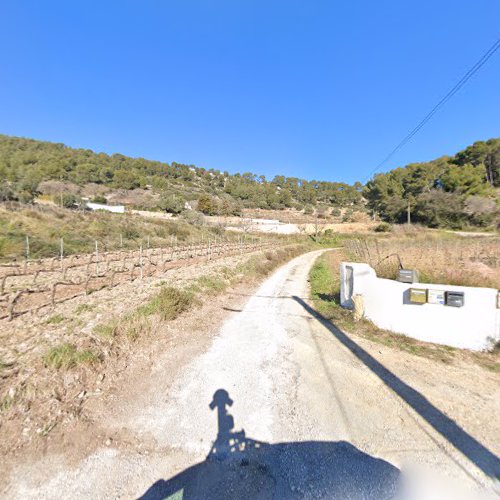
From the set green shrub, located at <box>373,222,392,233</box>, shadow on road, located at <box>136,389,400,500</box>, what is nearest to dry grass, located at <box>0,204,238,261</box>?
shadow on road, located at <box>136,389,400,500</box>

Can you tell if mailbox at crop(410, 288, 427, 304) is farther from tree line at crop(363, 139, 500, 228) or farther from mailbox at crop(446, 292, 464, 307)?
tree line at crop(363, 139, 500, 228)

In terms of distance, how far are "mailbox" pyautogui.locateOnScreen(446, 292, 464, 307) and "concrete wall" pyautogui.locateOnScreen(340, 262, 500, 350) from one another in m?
0.08

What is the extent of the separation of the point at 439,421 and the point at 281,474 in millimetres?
2168

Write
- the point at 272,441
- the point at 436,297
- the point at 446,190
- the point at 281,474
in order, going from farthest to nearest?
1. the point at 446,190
2. the point at 436,297
3. the point at 272,441
4. the point at 281,474

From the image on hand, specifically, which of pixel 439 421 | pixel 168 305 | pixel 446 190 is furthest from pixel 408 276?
pixel 446 190

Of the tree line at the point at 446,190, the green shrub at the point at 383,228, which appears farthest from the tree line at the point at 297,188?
the green shrub at the point at 383,228

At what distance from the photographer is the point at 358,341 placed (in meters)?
5.77

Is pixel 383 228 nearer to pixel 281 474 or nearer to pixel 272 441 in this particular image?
pixel 272 441

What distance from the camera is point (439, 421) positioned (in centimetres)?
320

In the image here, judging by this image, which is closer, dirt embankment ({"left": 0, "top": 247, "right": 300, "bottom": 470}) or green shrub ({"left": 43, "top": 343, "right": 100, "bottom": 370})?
dirt embankment ({"left": 0, "top": 247, "right": 300, "bottom": 470})

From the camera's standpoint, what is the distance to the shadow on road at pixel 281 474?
7.50 ft

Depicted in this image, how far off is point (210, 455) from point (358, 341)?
13.7ft

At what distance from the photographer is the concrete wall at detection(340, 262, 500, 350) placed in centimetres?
495

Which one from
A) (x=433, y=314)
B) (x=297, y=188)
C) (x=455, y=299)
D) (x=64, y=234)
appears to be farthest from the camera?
(x=297, y=188)
